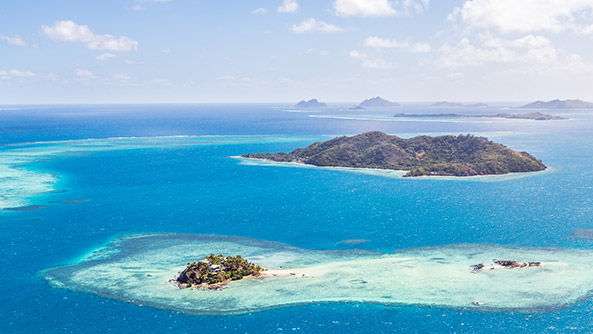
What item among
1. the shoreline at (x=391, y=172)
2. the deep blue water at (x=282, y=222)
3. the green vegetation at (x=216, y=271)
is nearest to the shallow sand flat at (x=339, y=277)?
Result: the green vegetation at (x=216, y=271)

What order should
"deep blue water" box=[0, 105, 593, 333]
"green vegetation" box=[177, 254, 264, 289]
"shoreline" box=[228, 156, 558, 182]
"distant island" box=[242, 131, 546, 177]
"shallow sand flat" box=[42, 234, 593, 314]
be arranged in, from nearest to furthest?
"deep blue water" box=[0, 105, 593, 333] < "shallow sand flat" box=[42, 234, 593, 314] < "green vegetation" box=[177, 254, 264, 289] < "shoreline" box=[228, 156, 558, 182] < "distant island" box=[242, 131, 546, 177]

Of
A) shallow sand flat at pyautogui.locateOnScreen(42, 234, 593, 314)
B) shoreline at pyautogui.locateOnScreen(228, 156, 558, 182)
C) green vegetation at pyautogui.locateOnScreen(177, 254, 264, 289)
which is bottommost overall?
shallow sand flat at pyautogui.locateOnScreen(42, 234, 593, 314)

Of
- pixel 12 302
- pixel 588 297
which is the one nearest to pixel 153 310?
pixel 12 302

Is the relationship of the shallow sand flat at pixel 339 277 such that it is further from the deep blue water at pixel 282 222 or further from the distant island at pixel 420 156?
the distant island at pixel 420 156

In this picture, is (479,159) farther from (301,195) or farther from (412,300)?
(412,300)

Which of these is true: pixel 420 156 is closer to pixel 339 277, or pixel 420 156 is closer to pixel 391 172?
pixel 391 172

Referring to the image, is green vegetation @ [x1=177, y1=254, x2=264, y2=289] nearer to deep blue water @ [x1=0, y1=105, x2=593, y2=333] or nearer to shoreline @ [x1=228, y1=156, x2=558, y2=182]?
deep blue water @ [x1=0, y1=105, x2=593, y2=333]

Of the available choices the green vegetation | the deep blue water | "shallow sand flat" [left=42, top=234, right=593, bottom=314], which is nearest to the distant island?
the deep blue water
